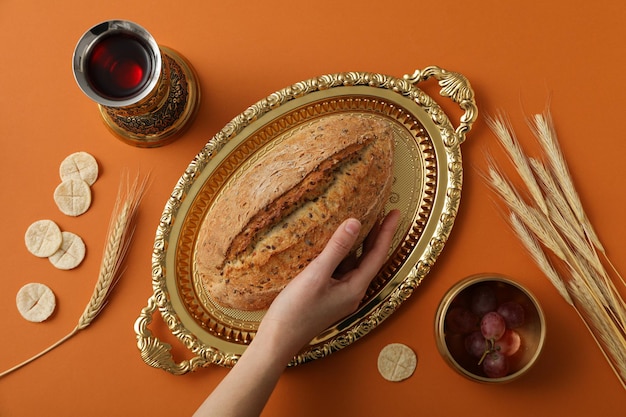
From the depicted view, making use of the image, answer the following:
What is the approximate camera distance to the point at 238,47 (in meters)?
1.99

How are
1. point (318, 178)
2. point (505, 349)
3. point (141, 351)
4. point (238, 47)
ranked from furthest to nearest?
point (238, 47), point (141, 351), point (505, 349), point (318, 178)

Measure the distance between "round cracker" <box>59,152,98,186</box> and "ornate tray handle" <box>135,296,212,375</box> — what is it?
21.1 inches

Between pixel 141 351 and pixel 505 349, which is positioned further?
pixel 141 351

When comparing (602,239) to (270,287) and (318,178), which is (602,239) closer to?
(318,178)

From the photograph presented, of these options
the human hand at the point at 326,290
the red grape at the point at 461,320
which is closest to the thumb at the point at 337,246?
the human hand at the point at 326,290

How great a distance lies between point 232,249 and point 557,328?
3.78 ft

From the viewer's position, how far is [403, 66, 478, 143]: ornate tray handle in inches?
71.6

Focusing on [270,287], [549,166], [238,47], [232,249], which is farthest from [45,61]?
[549,166]

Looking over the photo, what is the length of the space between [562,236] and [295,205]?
3.20 ft

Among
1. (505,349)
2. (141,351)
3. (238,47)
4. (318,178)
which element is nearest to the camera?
(318,178)

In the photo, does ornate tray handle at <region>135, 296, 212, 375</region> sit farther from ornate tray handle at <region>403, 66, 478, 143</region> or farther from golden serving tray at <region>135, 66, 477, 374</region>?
ornate tray handle at <region>403, 66, 478, 143</region>

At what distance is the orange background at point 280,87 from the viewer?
6.02ft

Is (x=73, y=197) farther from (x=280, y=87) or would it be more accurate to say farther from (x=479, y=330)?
(x=479, y=330)

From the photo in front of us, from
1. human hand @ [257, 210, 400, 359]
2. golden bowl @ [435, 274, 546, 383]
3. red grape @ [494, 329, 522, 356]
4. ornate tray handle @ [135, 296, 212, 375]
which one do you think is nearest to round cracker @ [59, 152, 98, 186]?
ornate tray handle @ [135, 296, 212, 375]
